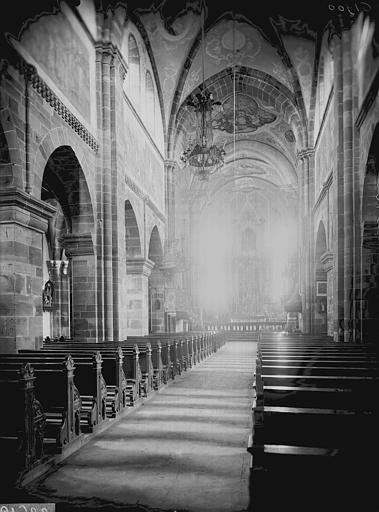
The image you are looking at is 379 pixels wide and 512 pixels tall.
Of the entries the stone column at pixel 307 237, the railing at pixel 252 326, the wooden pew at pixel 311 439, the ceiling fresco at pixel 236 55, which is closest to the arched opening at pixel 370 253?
the wooden pew at pixel 311 439

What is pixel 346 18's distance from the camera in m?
11.6

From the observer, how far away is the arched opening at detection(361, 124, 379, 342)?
33.7 ft

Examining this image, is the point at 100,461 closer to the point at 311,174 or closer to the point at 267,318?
the point at 311,174

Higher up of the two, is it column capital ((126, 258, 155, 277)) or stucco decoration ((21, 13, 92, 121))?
stucco decoration ((21, 13, 92, 121))

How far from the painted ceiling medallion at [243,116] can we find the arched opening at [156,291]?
8.10m

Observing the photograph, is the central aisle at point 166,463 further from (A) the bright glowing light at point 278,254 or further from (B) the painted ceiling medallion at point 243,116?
(A) the bright glowing light at point 278,254

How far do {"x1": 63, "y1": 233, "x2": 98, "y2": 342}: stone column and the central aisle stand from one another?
4.30m

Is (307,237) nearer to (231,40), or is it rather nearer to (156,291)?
(156,291)

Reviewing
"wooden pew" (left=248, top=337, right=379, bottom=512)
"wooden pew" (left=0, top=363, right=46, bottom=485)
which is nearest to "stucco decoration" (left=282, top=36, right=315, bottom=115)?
"wooden pew" (left=248, top=337, right=379, bottom=512)

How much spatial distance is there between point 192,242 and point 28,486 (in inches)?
1149

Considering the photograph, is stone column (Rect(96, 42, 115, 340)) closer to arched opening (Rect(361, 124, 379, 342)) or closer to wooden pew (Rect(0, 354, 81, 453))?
arched opening (Rect(361, 124, 379, 342))

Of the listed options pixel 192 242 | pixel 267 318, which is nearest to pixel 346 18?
pixel 192 242

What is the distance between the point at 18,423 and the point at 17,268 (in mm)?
3866

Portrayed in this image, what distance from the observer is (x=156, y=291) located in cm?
2078
